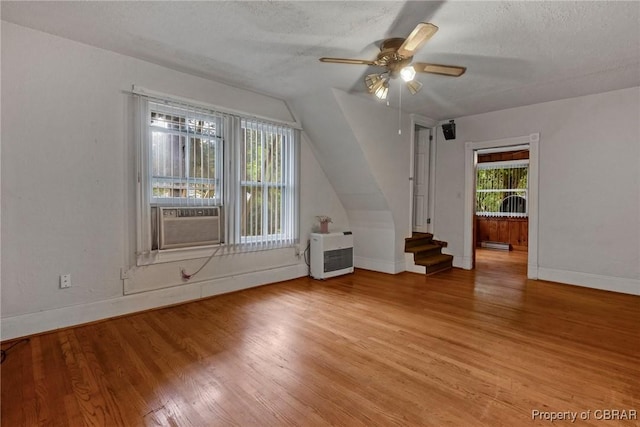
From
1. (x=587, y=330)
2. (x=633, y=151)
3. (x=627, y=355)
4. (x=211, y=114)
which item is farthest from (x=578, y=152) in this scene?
(x=211, y=114)

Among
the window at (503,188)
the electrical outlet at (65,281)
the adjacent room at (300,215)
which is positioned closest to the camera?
the adjacent room at (300,215)

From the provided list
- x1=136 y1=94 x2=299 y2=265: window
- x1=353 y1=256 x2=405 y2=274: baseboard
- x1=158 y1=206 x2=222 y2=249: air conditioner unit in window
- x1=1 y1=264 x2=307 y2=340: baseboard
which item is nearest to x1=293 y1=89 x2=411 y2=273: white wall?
x1=353 y1=256 x2=405 y2=274: baseboard

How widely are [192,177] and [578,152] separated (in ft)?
16.8

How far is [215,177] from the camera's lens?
12.0 feet

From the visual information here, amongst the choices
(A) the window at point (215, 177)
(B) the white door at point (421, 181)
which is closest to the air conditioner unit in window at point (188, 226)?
(A) the window at point (215, 177)

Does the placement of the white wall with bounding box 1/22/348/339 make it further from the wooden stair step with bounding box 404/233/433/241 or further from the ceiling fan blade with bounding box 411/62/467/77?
the wooden stair step with bounding box 404/233/433/241

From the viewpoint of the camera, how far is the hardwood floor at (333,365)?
167 centimetres

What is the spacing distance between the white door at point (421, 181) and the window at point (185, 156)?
Answer: 3688 millimetres

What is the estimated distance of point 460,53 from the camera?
291cm

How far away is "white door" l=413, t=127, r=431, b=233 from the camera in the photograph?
574 cm

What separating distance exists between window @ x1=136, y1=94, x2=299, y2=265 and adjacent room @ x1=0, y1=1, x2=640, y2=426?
24mm

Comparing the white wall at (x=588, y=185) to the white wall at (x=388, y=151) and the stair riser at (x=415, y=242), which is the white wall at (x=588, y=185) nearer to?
the white wall at (x=388, y=151)

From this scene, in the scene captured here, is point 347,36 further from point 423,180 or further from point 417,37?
point 423,180

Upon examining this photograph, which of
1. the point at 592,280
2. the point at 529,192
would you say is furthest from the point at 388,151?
the point at 592,280
